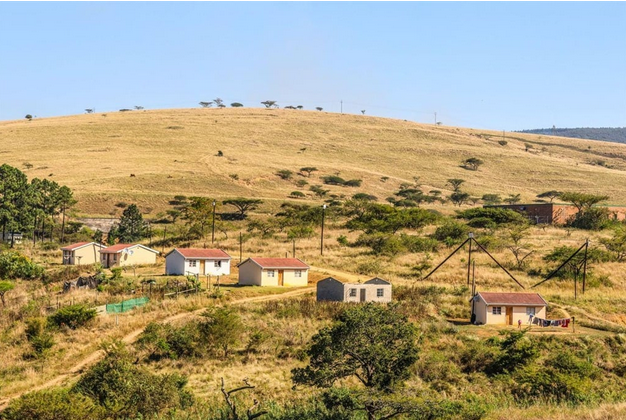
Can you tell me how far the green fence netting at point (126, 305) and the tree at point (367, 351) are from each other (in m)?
18.9

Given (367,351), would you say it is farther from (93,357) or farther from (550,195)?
(550,195)

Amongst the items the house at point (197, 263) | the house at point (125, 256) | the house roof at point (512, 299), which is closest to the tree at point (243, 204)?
the house at point (125, 256)

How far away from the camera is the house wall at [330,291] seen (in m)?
47.4

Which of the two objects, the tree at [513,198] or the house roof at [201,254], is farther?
the tree at [513,198]

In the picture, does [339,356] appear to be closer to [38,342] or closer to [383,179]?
[38,342]

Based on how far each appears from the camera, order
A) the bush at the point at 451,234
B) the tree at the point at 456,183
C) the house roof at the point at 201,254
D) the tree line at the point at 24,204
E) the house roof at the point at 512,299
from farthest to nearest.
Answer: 1. the tree at the point at 456,183
2. the tree line at the point at 24,204
3. the bush at the point at 451,234
4. the house roof at the point at 201,254
5. the house roof at the point at 512,299

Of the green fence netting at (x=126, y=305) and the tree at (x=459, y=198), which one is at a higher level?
the tree at (x=459, y=198)

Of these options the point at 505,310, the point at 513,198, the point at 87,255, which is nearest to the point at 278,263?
the point at 505,310

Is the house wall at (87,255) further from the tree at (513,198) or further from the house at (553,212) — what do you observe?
the tree at (513,198)

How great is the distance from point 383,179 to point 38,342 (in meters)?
91.9

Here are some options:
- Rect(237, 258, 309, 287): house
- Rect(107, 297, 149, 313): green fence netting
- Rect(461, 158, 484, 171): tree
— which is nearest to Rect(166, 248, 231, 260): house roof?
Rect(237, 258, 309, 287): house

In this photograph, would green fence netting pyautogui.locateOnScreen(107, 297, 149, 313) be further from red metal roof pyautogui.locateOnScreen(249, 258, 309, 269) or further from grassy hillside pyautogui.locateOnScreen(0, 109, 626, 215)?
grassy hillside pyautogui.locateOnScreen(0, 109, 626, 215)

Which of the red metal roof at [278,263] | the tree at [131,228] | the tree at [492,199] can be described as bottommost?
the red metal roof at [278,263]

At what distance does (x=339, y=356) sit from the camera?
29.0m
